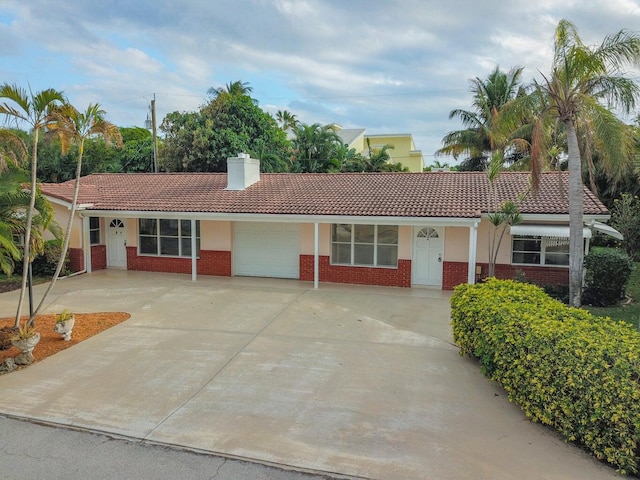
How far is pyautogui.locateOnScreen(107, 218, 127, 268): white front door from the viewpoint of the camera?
17.0 metres

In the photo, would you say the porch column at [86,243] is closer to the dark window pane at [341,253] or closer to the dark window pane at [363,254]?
the dark window pane at [341,253]

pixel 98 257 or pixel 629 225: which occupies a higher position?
pixel 629 225

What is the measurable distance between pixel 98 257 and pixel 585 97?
1566 centimetres

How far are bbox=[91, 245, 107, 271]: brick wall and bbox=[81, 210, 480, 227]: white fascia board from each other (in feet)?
5.38

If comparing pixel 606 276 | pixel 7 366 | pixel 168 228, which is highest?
pixel 168 228

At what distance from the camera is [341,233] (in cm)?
1486

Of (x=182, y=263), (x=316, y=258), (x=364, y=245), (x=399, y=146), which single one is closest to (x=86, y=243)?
(x=182, y=263)

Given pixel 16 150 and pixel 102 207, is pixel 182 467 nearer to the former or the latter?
pixel 16 150

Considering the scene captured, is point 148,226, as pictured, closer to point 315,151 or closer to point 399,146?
point 315,151

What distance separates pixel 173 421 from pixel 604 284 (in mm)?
10774

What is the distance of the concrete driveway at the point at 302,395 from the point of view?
4.98m

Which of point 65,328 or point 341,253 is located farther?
point 341,253

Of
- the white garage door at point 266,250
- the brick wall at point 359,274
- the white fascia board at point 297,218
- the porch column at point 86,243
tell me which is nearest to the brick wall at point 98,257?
the porch column at point 86,243

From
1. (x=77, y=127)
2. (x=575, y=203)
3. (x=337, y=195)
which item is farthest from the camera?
(x=337, y=195)
